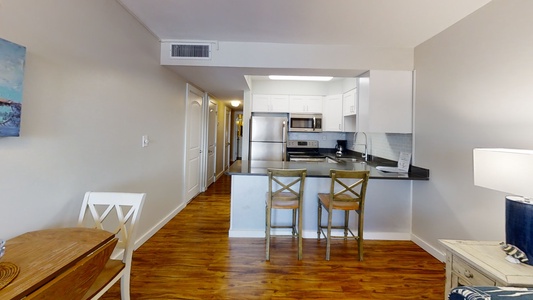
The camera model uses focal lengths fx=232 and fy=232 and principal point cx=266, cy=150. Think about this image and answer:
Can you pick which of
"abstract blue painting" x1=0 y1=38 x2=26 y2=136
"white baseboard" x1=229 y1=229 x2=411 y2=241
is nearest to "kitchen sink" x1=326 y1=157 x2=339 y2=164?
"white baseboard" x1=229 y1=229 x2=411 y2=241

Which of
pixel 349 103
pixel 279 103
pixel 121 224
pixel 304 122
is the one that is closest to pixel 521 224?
pixel 121 224

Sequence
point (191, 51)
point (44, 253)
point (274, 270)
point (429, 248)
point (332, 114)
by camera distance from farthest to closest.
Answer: point (332, 114), point (191, 51), point (429, 248), point (274, 270), point (44, 253)

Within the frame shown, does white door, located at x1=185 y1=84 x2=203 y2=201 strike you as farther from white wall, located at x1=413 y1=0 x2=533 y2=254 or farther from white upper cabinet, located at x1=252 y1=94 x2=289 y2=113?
white wall, located at x1=413 y1=0 x2=533 y2=254

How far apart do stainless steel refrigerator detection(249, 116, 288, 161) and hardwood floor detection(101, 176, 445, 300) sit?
211 cm

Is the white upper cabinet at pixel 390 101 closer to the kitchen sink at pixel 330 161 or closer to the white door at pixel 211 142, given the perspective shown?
the kitchen sink at pixel 330 161

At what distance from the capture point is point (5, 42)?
1161 mm

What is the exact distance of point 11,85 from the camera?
1.19m

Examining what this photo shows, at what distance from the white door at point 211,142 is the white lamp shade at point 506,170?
4.64 meters

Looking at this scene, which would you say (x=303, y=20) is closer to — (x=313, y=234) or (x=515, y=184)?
(x=515, y=184)

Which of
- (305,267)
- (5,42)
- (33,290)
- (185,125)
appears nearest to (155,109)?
(185,125)

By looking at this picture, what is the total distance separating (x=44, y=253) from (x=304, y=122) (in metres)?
4.29

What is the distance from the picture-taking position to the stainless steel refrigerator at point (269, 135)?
4.71 metres

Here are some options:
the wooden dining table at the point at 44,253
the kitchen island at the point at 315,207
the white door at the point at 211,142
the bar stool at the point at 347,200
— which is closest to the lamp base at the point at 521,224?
the bar stool at the point at 347,200

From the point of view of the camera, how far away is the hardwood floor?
194 cm
